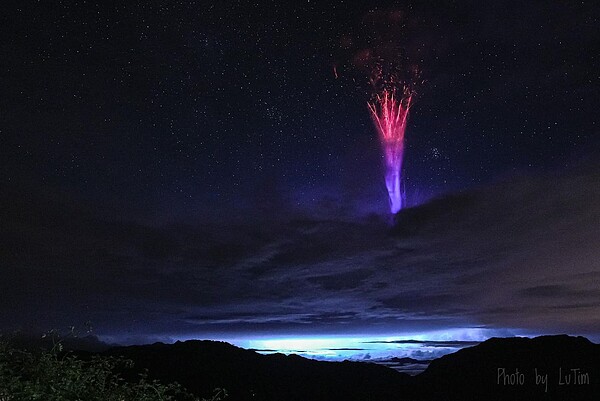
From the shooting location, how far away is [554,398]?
161125 mm

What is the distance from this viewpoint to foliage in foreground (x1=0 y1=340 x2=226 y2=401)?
351 inches

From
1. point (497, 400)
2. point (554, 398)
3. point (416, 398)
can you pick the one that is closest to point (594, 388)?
point (554, 398)

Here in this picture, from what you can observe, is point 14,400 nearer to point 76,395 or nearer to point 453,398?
point 76,395

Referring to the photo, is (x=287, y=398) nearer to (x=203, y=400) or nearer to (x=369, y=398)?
(x=369, y=398)

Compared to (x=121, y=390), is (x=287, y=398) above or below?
below

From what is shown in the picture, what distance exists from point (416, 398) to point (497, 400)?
35.3 m

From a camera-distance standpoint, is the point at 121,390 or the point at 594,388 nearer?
the point at 121,390

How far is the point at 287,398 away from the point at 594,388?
115m

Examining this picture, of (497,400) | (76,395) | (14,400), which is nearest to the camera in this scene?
(14,400)

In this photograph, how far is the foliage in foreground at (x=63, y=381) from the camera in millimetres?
8914

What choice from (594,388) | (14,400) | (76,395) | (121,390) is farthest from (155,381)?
(594,388)

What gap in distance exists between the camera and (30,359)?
35.6 feet

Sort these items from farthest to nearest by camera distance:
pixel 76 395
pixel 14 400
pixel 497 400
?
pixel 497 400 → pixel 76 395 → pixel 14 400

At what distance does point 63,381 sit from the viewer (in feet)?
29.8
